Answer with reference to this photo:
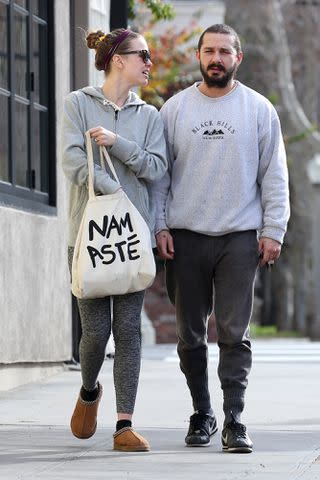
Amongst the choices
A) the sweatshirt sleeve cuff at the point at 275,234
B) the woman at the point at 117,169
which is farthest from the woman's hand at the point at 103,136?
the sweatshirt sleeve cuff at the point at 275,234

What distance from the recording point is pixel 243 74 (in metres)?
40.1

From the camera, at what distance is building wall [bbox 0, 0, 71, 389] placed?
1113 cm

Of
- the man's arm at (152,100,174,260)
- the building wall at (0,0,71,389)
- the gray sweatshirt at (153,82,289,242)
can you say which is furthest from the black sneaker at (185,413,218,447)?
the building wall at (0,0,71,389)

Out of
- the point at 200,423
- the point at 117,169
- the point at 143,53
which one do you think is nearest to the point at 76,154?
the point at 117,169

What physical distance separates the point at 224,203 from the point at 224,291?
0.41 m

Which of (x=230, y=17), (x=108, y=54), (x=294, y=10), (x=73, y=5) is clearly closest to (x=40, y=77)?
(x=73, y=5)

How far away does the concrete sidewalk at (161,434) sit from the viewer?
7199mm

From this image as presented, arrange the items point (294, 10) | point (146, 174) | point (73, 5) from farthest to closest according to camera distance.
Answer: point (294, 10) → point (73, 5) → point (146, 174)

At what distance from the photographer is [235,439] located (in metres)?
7.83

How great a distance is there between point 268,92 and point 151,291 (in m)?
17.0

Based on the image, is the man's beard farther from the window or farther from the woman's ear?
the window

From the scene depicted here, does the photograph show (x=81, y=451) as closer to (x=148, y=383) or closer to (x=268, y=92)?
(x=148, y=383)

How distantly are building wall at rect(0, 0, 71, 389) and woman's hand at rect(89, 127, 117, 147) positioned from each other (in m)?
3.27

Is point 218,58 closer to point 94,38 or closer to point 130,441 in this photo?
point 94,38
